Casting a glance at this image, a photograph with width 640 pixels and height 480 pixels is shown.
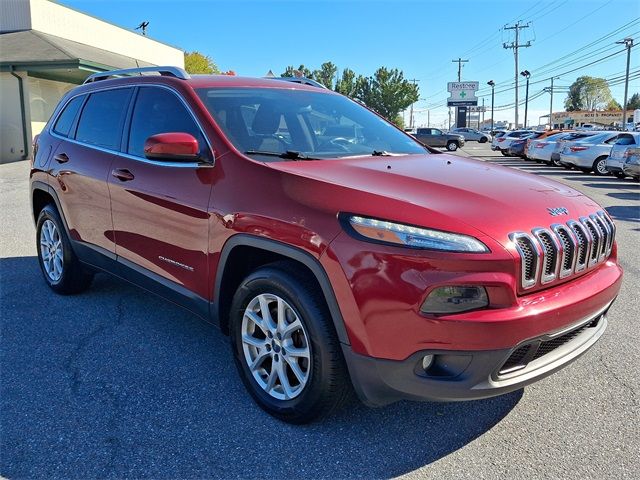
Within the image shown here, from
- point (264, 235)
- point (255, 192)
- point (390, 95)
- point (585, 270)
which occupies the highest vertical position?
point (390, 95)

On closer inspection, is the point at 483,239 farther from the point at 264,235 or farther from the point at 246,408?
the point at 246,408

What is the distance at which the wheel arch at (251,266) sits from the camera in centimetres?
254

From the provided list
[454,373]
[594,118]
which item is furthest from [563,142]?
[594,118]

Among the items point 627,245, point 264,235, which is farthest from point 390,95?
point 264,235

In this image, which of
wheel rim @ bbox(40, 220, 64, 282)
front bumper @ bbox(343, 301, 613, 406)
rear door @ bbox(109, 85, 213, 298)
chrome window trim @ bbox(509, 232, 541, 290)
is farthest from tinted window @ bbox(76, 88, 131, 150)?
chrome window trim @ bbox(509, 232, 541, 290)

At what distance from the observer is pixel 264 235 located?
281cm

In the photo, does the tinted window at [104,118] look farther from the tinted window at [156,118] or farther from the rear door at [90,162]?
the tinted window at [156,118]

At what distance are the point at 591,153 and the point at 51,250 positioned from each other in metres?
18.0

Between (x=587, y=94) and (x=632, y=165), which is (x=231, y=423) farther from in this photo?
(x=587, y=94)

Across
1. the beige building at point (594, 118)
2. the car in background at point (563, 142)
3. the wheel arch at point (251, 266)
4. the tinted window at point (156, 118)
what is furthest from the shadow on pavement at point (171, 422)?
the beige building at point (594, 118)

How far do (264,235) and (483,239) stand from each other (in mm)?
1091

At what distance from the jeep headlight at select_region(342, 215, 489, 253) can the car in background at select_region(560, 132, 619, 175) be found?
59.4ft

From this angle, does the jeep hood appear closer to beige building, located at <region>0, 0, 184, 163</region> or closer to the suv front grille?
the suv front grille

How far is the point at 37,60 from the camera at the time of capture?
18078 mm
